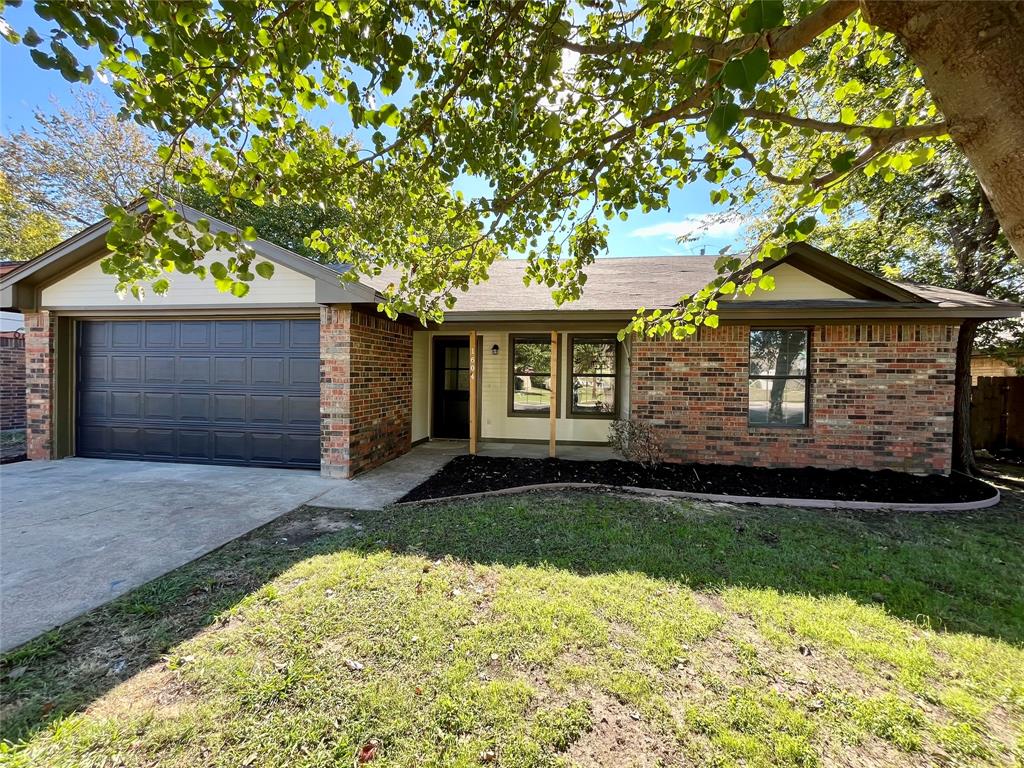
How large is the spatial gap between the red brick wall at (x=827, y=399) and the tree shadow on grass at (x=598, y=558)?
1.53 metres

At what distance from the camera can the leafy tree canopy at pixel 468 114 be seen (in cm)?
203

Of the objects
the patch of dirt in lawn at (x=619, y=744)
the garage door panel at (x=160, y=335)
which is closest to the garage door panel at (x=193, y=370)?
the garage door panel at (x=160, y=335)

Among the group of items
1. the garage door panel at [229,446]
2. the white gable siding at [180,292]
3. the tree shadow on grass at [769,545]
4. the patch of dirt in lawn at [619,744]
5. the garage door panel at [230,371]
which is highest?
the white gable siding at [180,292]

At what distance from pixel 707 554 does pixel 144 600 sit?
4478 mm

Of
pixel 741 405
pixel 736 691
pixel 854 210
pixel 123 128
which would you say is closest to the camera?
pixel 736 691

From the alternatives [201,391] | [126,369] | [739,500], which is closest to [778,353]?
[739,500]

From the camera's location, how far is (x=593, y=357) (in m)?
9.09

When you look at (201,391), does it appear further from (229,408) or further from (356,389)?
(356,389)

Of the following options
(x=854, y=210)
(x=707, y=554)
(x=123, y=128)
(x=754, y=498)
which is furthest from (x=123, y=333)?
(x=123, y=128)

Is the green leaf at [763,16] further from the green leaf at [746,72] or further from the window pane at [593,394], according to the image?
the window pane at [593,394]

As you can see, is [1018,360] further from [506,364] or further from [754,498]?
[506,364]

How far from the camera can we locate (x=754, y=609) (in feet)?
9.85

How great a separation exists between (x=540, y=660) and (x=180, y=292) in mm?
7620

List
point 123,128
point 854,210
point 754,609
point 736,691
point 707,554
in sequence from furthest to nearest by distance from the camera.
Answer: point 123,128, point 854,210, point 707,554, point 754,609, point 736,691
